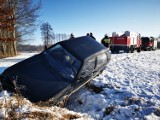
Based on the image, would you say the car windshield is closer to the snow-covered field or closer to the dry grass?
the snow-covered field

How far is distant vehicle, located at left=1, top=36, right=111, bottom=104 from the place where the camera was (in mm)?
6051

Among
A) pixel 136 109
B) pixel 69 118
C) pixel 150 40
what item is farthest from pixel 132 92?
pixel 150 40

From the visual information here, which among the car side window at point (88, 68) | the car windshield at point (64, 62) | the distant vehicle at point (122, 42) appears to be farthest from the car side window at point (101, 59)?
the distant vehicle at point (122, 42)

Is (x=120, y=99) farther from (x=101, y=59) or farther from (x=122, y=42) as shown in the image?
(x=122, y=42)

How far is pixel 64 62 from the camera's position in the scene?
709 cm

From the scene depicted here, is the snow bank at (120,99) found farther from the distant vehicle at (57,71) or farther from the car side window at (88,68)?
the car side window at (88,68)

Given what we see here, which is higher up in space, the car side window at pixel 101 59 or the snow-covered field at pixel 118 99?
the car side window at pixel 101 59

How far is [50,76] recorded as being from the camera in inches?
256

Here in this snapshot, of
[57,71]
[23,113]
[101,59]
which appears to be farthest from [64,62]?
[23,113]

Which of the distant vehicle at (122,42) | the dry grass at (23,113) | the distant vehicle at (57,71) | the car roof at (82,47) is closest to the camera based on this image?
the dry grass at (23,113)

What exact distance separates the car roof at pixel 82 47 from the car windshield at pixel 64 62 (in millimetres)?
161

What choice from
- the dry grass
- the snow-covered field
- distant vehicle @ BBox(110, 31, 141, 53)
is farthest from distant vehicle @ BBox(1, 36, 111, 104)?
distant vehicle @ BBox(110, 31, 141, 53)

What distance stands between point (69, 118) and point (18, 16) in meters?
22.4

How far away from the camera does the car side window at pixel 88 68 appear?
6.92 metres
